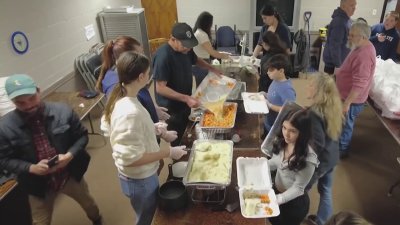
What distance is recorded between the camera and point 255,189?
1625 mm

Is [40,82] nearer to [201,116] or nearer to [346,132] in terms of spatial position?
[201,116]

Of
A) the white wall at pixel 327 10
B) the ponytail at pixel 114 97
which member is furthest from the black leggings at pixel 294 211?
the white wall at pixel 327 10

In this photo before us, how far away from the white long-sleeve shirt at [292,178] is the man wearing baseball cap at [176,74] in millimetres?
930

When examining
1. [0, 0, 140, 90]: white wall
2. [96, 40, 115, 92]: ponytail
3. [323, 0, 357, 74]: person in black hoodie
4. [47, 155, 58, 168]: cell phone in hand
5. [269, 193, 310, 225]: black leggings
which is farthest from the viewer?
[323, 0, 357, 74]: person in black hoodie

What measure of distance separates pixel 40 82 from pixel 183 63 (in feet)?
6.14

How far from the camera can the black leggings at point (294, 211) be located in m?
1.81

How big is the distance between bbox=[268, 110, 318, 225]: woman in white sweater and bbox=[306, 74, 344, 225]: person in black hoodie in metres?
0.08

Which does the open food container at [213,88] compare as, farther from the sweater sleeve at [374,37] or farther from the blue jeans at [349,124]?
the sweater sleeve at [374,37]

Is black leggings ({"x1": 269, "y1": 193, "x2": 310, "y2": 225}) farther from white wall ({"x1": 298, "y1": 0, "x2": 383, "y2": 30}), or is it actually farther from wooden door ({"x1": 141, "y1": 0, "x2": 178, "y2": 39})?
wooden door ({"x1": 141, "y1": 0, "x2": 178, "y2": 39})

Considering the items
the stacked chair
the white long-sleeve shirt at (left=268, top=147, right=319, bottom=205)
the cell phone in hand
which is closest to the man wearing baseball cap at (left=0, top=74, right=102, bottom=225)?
the cell phone in hand

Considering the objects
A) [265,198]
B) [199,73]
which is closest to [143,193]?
[265,198]

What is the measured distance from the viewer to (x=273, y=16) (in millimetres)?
3664

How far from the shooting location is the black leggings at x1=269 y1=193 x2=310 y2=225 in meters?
1.81

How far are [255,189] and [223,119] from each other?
77 centimetres
